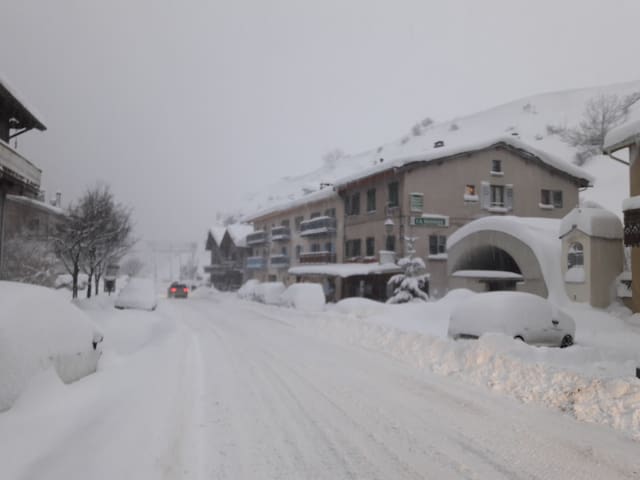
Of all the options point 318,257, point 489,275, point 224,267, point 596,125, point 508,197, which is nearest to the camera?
point 489,275

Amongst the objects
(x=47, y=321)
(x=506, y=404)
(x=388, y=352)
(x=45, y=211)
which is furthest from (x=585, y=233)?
(x=45, y=211)

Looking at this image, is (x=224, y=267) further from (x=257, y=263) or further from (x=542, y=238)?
(x=542, y=238)

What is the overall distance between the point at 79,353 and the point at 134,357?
328 cm

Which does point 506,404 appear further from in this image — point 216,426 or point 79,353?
point 79,353

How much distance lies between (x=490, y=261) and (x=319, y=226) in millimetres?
15247

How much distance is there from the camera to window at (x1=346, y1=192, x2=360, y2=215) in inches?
1347

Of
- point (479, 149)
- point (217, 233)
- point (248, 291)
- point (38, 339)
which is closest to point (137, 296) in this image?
point (248, 291)

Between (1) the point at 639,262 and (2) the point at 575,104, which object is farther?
(2) the point at 575,104

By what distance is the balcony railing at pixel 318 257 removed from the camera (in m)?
36.5

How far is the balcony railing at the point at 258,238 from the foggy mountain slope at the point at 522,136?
4.74 m

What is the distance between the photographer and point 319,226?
37.7 meters

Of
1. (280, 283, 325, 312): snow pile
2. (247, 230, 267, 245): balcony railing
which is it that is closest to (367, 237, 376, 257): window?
(280, 283, 325, 312): snow pile

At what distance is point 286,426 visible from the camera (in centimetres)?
573

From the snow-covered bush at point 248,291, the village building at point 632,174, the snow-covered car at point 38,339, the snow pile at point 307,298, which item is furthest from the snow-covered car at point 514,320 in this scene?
the snow-covered bush at point 248,291
